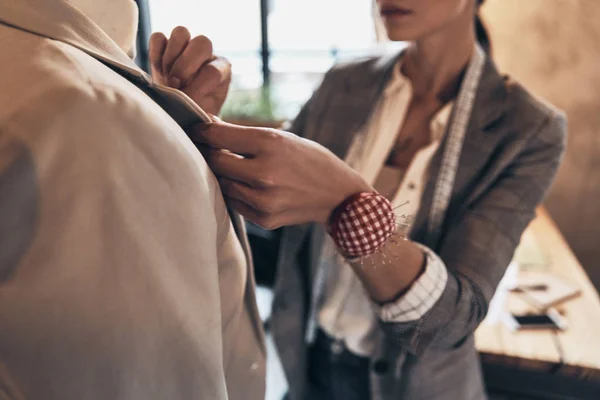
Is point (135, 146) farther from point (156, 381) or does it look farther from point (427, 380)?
point (427, 380)

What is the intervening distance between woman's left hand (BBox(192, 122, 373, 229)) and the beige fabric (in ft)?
0.21

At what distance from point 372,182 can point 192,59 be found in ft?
1.47

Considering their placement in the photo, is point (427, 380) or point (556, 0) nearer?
point (427, 380)

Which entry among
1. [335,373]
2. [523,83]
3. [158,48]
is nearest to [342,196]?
[158,48]

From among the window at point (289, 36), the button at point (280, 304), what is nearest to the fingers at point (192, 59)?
the button at point (280, 304)

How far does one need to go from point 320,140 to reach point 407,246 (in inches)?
14.5

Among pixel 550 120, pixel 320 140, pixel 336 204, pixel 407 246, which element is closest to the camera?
pixel 336 204

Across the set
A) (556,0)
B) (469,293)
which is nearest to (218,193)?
(469,293)

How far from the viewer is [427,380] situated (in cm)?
79

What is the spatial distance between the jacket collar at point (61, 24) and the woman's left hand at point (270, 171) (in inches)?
3.6

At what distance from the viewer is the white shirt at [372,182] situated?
778mm

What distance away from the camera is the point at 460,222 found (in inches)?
27.7

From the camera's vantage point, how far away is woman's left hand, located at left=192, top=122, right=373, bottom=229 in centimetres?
37

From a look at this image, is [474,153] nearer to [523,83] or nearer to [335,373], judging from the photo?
[335,373]
